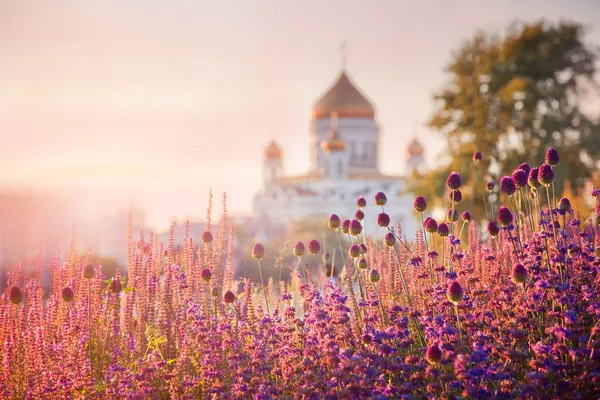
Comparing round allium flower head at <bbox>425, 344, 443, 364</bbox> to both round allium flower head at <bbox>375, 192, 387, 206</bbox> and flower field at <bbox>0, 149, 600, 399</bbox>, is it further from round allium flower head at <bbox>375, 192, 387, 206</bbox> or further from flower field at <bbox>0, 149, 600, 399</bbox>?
round allium flower head at <bbox>375, 192, 387, 206</bbox>

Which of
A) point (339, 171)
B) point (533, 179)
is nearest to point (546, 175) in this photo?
point (533, 179)

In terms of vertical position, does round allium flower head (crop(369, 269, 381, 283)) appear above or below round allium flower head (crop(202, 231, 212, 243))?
below

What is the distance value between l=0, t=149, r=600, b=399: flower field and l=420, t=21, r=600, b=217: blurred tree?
23.0m

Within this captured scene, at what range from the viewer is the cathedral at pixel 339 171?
70.5 metres

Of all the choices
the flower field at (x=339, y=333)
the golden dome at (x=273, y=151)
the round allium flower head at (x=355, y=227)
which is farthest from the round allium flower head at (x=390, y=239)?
the golden dome at (x=273, y=151)

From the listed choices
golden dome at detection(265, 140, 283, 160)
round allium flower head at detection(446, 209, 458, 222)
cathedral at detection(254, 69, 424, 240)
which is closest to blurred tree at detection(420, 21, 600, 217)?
round allium flower head at detection(446, 209, 458, 222)

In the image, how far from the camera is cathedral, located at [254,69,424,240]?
70.5m

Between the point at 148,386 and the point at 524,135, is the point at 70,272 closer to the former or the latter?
the point at 148,386

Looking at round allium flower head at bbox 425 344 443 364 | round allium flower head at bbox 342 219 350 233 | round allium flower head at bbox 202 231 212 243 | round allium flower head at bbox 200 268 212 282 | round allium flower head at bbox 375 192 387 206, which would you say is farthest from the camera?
round allium flower head at bbox 202 231 212 243

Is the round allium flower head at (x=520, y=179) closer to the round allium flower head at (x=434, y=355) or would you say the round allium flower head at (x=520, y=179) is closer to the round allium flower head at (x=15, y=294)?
the round allium flower head at (x=434, y=355)

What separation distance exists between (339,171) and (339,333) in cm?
6608

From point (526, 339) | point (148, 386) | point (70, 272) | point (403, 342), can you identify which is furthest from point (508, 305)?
point (70, 272)

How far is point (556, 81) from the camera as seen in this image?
104 feet

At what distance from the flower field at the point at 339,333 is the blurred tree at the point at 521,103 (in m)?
23.0
